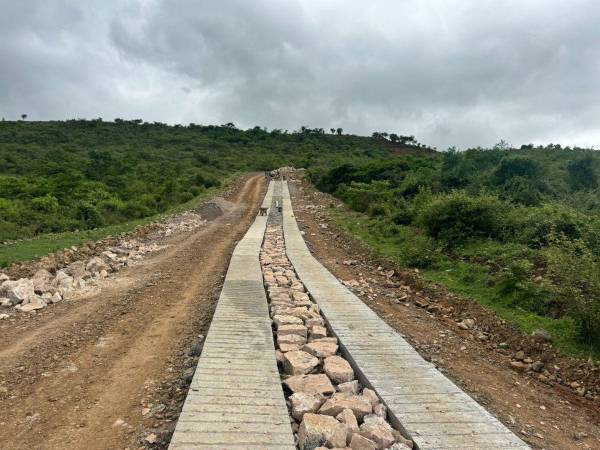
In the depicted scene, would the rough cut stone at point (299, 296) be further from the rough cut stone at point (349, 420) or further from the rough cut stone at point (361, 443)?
the rough cut stone at point (361, 443)

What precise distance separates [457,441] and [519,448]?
480 mm

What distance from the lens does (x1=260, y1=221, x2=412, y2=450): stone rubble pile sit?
3.76 metres

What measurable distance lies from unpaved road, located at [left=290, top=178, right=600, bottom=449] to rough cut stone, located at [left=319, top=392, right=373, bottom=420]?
58.9 inches

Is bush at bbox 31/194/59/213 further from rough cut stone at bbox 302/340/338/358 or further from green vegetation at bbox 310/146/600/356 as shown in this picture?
rough cut stone at bbox 302/340/338/358

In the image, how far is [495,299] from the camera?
8.37 metres

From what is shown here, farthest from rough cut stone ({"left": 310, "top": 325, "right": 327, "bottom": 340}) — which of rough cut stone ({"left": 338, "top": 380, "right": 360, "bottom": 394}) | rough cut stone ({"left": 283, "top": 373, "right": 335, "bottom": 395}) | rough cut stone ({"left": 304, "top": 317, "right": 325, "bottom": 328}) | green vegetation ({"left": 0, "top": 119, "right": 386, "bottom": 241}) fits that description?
green vegetation ({"left": 0, "top": 119, "right": 386, "bottom": 241})

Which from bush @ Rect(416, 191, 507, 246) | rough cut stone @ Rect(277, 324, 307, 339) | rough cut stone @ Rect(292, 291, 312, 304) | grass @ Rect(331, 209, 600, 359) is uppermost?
bush @ Rect(416, 191, 507, 246)

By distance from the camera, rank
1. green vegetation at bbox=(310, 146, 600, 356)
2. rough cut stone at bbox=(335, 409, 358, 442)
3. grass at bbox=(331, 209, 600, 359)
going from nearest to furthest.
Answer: rough cut stone at bbox=(335, 409, 358, 442)
grass at bbox=(331, 209, 600, 359)
green vegetation at bbox=(310, 146, 600, 356)

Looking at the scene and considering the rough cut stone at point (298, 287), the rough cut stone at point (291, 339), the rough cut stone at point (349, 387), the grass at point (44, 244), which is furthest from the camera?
the grass at point (44, 244)

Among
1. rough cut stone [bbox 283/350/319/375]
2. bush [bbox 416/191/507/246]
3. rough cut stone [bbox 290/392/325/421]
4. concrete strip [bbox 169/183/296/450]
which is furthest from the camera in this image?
bush [bbox 416/191/507/246]

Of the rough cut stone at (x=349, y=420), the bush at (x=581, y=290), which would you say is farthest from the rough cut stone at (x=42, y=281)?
the bush at (x=581, y=290)

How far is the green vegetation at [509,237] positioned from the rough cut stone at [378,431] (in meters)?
3.83

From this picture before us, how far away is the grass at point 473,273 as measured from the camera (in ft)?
22.4

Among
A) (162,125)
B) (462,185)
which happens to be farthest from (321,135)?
(462,185)
